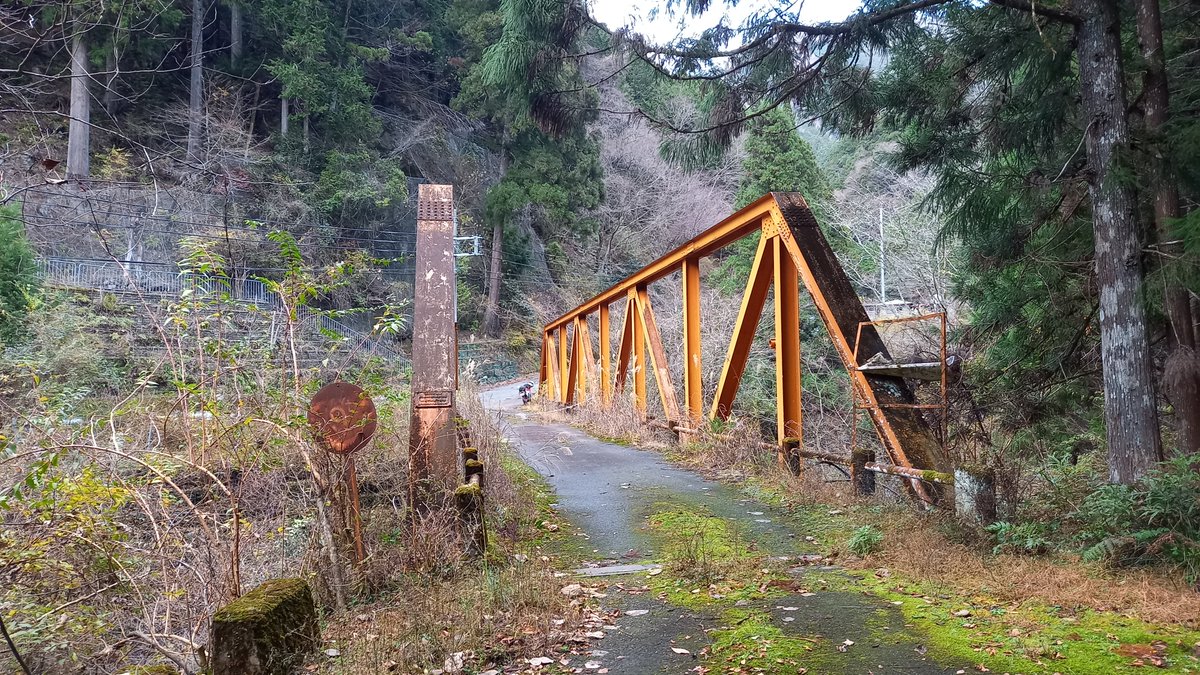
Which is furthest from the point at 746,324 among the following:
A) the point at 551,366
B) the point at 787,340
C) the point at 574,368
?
the point at 551,366

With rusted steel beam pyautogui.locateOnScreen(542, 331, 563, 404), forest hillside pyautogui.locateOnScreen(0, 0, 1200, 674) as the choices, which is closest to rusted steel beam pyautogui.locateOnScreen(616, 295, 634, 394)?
forest hillside pyautogui.locateOnScreen(0, 0, 1200, 674)

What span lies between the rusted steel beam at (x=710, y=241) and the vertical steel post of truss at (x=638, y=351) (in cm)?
34

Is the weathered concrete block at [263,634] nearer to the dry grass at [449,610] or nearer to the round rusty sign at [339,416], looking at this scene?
the dry grass at [449,610]

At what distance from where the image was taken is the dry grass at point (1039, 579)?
353cm

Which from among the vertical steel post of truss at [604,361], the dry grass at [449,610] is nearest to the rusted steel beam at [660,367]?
the vertical steel post of truss at [604,361]

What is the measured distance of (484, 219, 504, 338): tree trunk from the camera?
1244 inches

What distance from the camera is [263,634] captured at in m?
2.73

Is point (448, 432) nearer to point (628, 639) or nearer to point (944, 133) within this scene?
point (628, 639)

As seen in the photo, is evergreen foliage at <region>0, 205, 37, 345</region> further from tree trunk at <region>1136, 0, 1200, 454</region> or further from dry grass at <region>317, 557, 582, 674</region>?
tree trunk at <region>1136, 0, 1200, 454</region>

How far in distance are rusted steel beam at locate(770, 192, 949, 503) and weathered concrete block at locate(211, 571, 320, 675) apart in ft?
13.9

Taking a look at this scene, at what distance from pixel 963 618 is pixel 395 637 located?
9.30 feet

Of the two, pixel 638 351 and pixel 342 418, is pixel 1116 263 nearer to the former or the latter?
pixel 342 418

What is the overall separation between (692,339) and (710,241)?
1.53 meters

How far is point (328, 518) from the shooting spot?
4.29 meters
